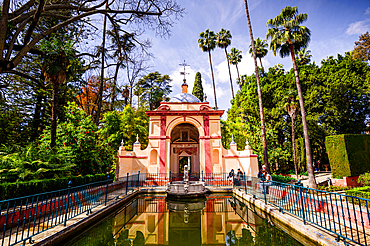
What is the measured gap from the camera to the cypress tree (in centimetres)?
3469

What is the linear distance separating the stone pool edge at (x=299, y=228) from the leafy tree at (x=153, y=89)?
22.3 m

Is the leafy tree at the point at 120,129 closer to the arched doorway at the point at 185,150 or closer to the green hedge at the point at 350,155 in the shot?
the arched doorway at the point at 185,150

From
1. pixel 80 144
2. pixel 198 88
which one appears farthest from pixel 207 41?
pixel 80 144

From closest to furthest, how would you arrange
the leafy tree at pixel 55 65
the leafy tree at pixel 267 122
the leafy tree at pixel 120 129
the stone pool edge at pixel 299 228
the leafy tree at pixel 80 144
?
the stone pool edge at pixel 299 228
the leafy tree at pixel 55 65
the leafy tree at pixel 80 144
the leafy tree at pixel 120 129
the leafy tree at pixel 267 122

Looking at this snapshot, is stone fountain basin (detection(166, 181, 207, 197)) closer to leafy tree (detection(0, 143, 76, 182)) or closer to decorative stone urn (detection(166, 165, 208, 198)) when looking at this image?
decorative stone urn (detection(166, 165, 208, 198))

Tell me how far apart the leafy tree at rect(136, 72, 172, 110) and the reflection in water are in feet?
69.6

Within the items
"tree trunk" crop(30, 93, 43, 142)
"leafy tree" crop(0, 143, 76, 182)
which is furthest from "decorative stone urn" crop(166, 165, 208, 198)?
"tree trunk" crop(30, 93, 43, 142)

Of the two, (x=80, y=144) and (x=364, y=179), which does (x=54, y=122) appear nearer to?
(x=80, y=144)

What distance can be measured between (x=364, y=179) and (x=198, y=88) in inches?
1058

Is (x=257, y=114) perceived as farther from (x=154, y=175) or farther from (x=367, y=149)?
(x=154, y=175)

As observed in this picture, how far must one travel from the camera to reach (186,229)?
6.46m

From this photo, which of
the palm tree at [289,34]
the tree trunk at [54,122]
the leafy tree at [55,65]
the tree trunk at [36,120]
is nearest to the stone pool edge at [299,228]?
the palm tree at [289,34]

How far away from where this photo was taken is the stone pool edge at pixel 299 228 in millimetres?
4606

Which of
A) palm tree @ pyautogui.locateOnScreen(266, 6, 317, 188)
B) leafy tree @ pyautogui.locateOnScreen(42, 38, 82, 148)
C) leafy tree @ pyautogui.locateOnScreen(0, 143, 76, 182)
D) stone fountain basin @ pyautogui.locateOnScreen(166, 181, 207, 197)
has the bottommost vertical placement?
stone fountain basin @ pyautogui.locateOnScreen(166, 181, 207, 197)
